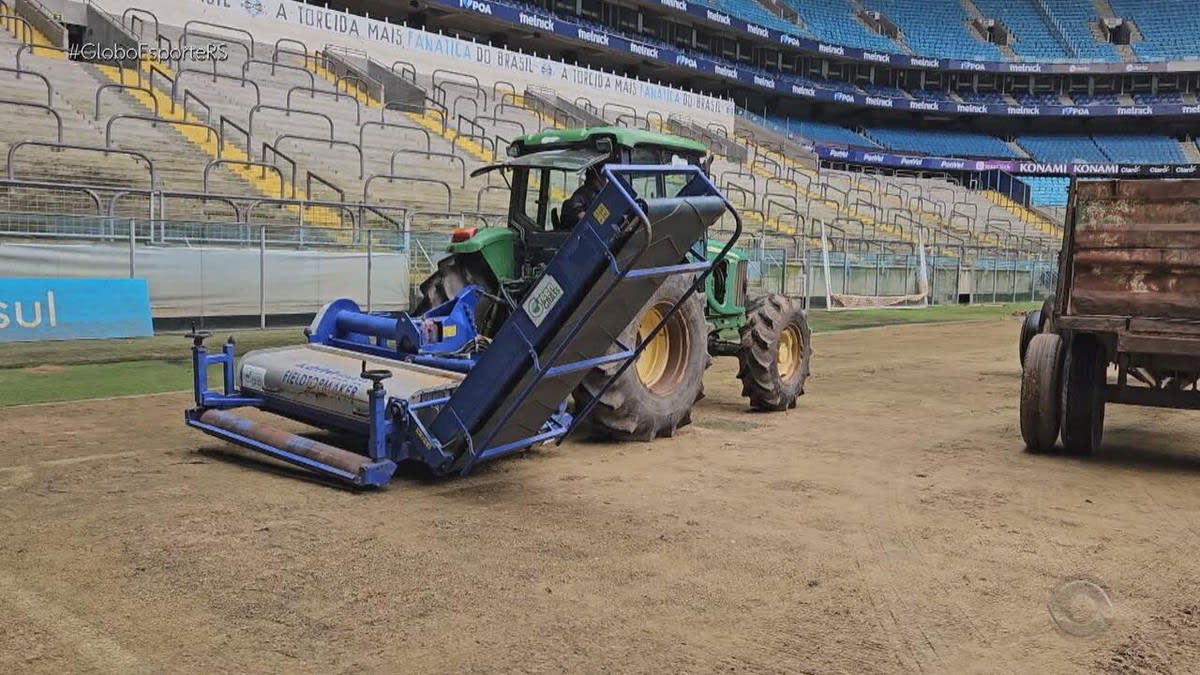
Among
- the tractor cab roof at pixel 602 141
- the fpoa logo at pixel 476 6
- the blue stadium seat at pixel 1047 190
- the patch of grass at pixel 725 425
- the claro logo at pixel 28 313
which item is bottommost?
the patch of grass at pixel 725 425

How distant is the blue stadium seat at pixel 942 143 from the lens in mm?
59188

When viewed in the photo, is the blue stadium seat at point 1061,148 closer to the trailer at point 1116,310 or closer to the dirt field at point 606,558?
the trailer at point 1116,310

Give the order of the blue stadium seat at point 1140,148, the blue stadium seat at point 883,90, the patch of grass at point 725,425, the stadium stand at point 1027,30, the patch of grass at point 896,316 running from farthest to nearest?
the stadium stand at point 1027,30 → the blue stadium seat at point 883,90 → the blue stadium seat at point 1140,148 → the patch of grass at point 896,316 → the patch of grass at point 725,425

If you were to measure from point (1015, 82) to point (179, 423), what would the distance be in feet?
212

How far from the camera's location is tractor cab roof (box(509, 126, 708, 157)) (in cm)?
722

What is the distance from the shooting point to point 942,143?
198 ft

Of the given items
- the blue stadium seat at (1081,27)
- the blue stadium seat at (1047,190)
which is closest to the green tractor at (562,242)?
the blue stadium seat at (1047,190)

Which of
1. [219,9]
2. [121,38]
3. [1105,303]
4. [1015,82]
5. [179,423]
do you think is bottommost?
[179,423]

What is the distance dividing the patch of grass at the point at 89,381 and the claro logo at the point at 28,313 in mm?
1933

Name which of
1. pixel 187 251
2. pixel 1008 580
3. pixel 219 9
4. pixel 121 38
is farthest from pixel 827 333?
pixel 219 9

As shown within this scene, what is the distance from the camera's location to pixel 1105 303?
6.59 m

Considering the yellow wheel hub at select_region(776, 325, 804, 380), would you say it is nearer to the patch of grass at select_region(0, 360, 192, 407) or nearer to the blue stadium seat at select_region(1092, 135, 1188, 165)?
the patch of grass at select_region(0, 360, 192, 407)

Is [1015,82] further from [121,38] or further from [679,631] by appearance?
[679,631]

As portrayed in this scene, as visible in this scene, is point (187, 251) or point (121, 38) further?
point (121, 38)
